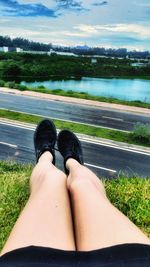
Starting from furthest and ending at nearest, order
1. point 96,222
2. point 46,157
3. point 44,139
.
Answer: point 44,139 < point 46,157 < point 96,222

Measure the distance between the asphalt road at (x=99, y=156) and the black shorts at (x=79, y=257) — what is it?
11661 millimetres

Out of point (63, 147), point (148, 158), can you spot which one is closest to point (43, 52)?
point (148, 158)

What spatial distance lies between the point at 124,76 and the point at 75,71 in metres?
9.56

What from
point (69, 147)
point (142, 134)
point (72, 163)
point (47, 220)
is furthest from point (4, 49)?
point (47, 220)

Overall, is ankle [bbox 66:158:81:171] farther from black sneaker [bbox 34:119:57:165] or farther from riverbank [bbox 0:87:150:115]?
riverbank [bbox 0:87:150:115]

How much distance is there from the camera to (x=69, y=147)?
3.54 metres

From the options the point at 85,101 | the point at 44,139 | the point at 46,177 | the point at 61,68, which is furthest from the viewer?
the point at 61,68

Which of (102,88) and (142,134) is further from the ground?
(102,88)

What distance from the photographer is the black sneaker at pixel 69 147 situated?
3.28 m

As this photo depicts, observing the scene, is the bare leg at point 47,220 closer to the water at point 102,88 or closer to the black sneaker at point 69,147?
the black sneaker at point 69,147

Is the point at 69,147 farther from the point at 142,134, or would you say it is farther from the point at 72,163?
the point at 142,134

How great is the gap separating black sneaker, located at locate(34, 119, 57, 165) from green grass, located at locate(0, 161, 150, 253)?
0.29 m

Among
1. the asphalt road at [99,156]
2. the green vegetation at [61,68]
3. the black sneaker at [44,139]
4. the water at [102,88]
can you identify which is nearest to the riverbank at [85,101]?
the water at [102,88]

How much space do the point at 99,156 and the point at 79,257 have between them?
1412 centimetres
